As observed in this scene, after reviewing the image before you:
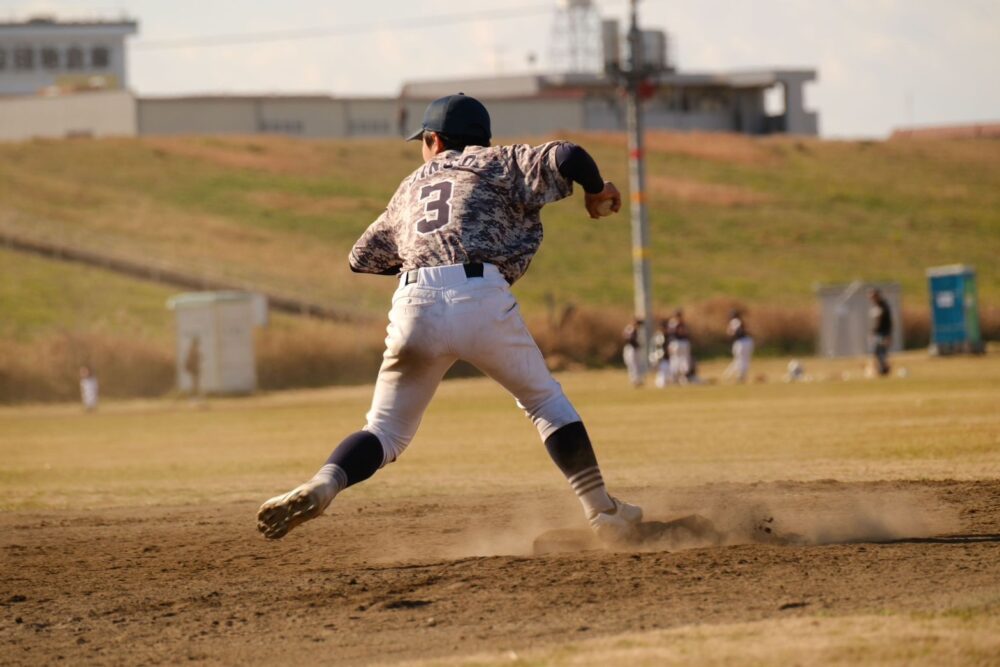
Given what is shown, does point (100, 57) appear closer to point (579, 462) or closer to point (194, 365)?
point (194, 365)

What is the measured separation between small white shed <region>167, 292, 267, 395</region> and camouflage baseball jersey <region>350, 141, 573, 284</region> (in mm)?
32975

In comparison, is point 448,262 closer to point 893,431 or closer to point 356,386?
point 893,431

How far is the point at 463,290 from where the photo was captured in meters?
6.68

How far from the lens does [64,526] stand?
9.81 metres

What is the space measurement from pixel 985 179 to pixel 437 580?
75461 millimetres

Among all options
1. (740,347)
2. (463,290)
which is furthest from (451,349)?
(740,347)

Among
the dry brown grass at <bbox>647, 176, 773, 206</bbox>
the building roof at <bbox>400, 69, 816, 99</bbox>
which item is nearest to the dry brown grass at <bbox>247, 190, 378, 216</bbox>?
the dry brown grass at <bbox>647, 176, 773, 206</bbox>

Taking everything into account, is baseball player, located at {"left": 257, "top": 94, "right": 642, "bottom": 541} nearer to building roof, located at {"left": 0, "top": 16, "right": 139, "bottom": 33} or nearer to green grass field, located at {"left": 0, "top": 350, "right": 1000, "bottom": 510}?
green grass field, located at {"left": 0, "top": 350, "right": 1000, "bottom": 510}

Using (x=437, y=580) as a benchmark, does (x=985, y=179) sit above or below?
above

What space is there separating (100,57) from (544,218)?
57225 millimetres

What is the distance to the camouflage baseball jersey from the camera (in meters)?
6.77

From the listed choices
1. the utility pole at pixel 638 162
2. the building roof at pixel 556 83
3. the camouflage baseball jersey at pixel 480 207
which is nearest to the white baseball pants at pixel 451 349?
the camouflage baseball jersey at pixel 480 207

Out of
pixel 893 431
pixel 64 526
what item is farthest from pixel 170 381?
pixel 64 526

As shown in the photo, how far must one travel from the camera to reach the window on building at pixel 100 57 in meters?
111
